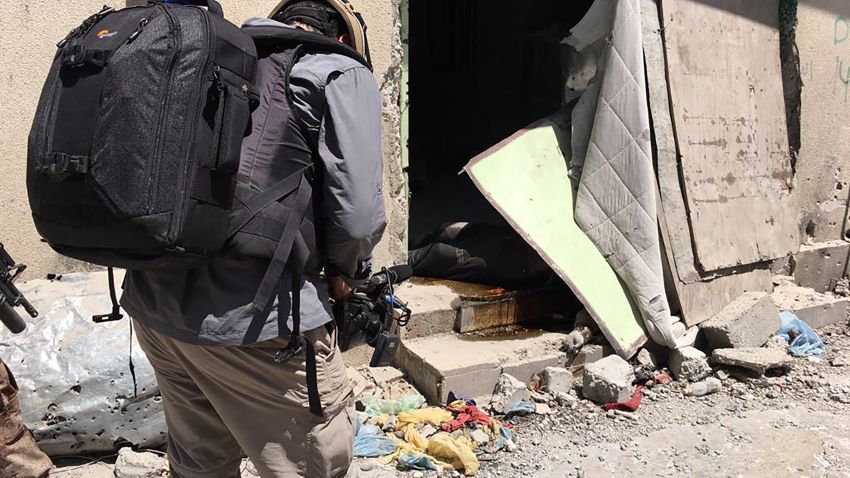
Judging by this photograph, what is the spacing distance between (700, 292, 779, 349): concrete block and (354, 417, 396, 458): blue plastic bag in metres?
2.28

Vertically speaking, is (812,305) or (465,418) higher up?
(812,305)

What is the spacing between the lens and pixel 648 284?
13.6 feet

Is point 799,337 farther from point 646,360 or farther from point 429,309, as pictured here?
point 429,309

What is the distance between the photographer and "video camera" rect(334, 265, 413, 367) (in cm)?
196

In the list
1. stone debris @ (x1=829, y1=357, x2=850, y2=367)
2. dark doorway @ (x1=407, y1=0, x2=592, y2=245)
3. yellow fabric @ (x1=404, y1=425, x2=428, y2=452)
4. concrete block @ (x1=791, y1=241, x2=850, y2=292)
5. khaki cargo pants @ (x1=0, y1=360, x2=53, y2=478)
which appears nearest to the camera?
khaki cargo pants @ (x1=0, y1=360, x2=53, y2=478)

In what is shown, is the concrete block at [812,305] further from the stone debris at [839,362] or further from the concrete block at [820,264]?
the stone debris at [839,362]

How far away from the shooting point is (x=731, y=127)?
188 inches

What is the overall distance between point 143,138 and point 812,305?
498cm

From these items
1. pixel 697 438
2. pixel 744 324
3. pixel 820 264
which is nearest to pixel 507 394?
pixel 697 438

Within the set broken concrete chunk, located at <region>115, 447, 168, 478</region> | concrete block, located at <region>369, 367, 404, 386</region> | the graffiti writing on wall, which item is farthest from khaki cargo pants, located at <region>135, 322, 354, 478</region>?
the graffiti writing on wall

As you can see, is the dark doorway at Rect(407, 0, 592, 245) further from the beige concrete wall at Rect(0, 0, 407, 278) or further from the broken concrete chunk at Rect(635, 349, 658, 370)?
the beige concrete wall at Rect(0, 0, 407, 278)

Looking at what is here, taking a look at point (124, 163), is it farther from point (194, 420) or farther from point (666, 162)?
point (666, 162)

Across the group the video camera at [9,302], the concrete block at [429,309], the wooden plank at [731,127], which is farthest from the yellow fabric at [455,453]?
the wooden plank at [731,127]

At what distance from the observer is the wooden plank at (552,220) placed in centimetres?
406
